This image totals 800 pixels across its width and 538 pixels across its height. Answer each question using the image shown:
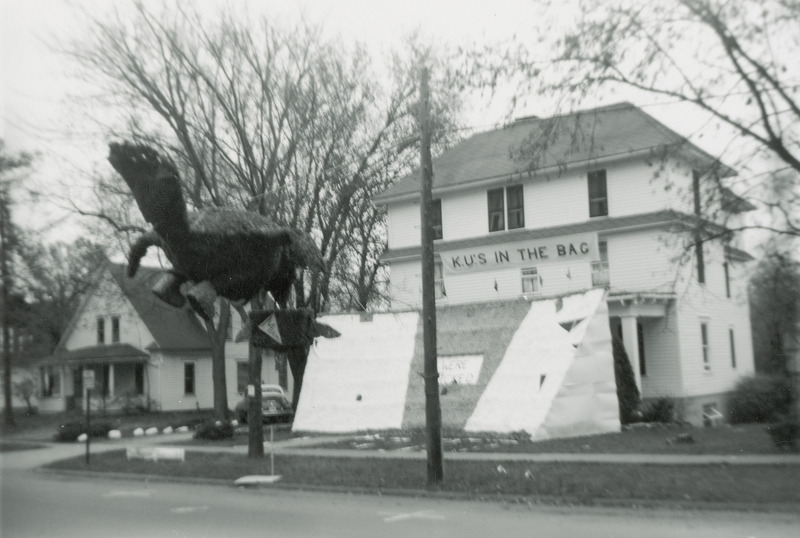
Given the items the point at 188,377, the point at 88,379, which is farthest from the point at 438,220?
the point at 188,377

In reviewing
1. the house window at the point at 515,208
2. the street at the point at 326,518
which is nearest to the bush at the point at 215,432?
the street at the point at 326,518

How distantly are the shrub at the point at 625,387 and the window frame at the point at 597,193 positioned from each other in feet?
20.2

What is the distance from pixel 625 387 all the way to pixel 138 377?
30375 mm

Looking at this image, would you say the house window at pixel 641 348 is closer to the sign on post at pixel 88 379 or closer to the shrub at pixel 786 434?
the shrub at pixel 786 434

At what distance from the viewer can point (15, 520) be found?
519 inches

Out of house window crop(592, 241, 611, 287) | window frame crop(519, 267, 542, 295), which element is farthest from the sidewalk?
house window crop(592, 241, 611, 287)

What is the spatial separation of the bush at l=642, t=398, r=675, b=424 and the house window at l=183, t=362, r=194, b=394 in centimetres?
2958

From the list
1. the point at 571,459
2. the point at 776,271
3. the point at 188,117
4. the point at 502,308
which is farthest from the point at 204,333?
the point at 776,271

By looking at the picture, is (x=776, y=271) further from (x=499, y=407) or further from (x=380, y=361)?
(x=380, y=361)

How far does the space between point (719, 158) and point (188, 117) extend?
1889cm

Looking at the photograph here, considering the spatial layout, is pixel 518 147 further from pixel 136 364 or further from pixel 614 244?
pixel 136 364

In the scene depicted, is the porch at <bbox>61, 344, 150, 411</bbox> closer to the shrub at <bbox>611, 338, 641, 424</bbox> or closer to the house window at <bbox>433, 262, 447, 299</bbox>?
the house window at <bbox>433, 262, 447, 299</bbox>

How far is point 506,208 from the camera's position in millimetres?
31766

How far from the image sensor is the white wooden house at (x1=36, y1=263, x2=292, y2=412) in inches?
1645
